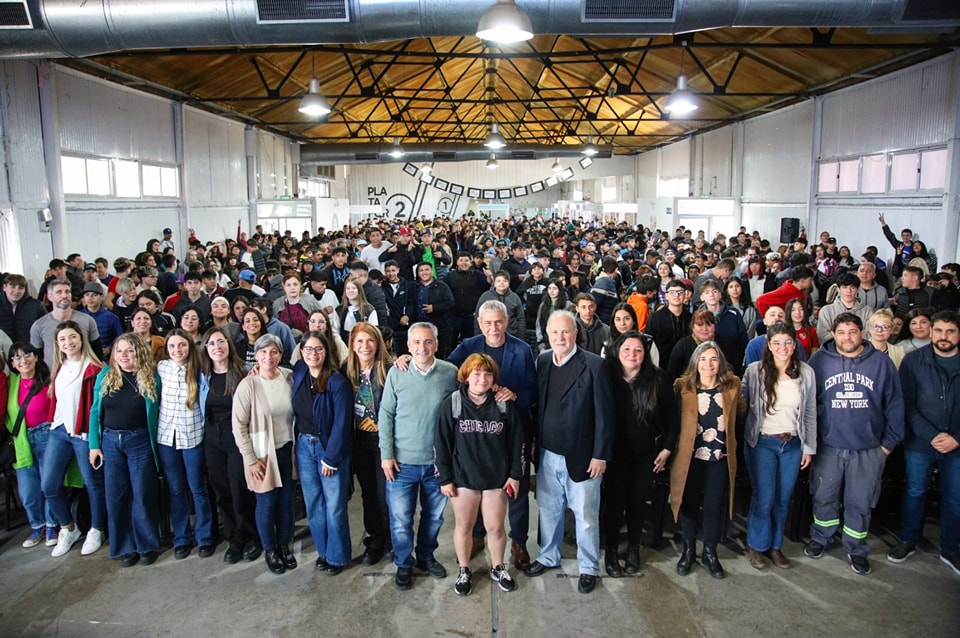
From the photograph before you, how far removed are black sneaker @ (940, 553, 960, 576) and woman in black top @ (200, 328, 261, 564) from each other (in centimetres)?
430

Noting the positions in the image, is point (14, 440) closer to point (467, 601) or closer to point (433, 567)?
point (433, 567)

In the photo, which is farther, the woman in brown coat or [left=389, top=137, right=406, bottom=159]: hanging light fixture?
[left=389, top=137, right=406, bottom=159]: hanging light fixture

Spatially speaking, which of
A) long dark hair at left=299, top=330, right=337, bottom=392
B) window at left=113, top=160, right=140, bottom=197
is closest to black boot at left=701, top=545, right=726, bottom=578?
long dark hair at left=299, top=330, right=337, bottom=392

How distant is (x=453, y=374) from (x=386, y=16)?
3.53m

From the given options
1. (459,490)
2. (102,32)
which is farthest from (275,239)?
(459,490)

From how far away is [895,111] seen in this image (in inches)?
461

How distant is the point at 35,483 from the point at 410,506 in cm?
255

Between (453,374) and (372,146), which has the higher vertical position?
(372,146)

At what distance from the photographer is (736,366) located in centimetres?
538

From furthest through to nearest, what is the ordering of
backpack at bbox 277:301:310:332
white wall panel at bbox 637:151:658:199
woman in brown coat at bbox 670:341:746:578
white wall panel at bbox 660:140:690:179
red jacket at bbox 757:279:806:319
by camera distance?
white wall panel at bbox 637:151:658:199, white wall panel at bbox 660:140:690:179, red jacket at bbox 757:279:806:319, backpack at bbox 277:301:310:332, woman in brown coat at bbox 670:341:746:578

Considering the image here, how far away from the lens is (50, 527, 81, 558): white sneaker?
4.39 meters

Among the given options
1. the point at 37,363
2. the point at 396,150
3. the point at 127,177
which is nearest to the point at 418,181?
the point at 396,150

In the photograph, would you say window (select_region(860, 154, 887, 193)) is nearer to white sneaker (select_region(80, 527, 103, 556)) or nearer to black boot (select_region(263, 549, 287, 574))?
black boot (select_region(263, 549, 287, 574))

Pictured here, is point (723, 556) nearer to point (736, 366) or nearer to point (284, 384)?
point (736, 366)
